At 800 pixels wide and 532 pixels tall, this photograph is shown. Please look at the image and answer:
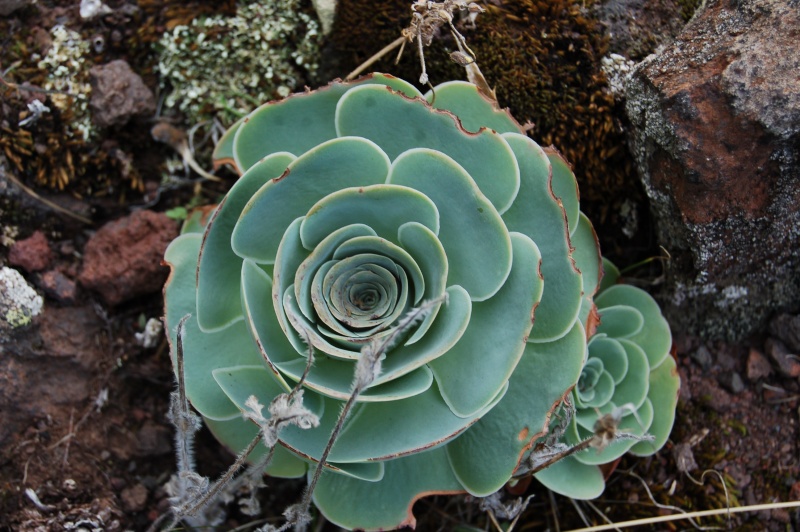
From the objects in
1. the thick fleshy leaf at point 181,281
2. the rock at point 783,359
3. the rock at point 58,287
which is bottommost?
the rock at point 58,287

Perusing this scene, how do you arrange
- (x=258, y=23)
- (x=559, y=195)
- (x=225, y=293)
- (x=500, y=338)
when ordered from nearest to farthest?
(x=500, y=338), (x=225, y=293), (x=559, y=195), (x=258, y=23)

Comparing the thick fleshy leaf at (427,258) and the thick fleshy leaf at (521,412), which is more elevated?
the thick fleshy leaf at (427,258)

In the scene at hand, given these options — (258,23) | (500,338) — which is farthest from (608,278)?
(258,23)

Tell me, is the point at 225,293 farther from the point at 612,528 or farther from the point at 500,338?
the point at 612,528

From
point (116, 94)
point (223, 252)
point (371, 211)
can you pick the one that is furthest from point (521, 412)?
point (116, 94)

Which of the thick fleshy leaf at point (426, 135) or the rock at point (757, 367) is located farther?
the rock at point (757, 367)

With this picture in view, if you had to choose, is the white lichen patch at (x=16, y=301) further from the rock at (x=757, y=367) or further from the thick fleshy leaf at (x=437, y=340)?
the rock at (x=757, y=367)

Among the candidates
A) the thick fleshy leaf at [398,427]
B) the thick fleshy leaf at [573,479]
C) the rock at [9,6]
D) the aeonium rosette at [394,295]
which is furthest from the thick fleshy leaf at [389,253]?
the rock at [9,6]

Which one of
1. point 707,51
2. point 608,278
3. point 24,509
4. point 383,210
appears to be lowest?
point 24,509
